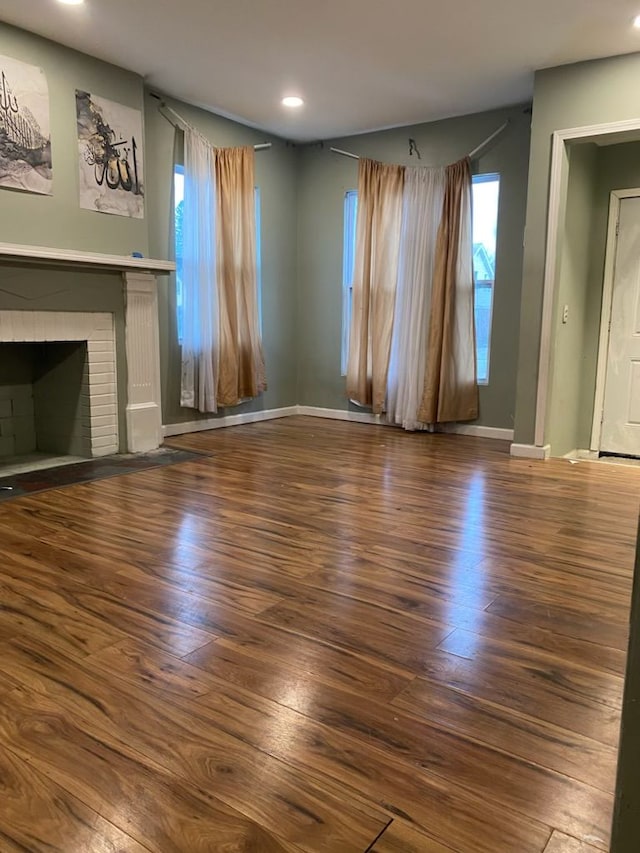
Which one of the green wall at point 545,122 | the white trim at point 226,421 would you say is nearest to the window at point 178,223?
the white trim at point 226,421

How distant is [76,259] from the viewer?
378 centimetres

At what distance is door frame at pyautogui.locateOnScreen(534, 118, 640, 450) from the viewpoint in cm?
394

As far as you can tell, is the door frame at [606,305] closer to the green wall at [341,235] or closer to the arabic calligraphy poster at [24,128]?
the green wall at [341,235]

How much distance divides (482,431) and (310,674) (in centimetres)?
398

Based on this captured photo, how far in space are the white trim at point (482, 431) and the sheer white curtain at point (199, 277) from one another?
2.11 meters

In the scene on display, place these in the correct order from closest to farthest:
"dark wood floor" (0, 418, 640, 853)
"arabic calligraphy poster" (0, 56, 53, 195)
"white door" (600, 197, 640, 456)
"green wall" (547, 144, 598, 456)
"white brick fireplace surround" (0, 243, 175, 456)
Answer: "dark wood floor" (0, 418, 640, 853) → "arabic calligraphy poster" (0, 56, 53, 195) → "white brick fireplace surround" (0, 243, 175, 456) → "green wall" (547, 144, 598, 456) → "white door" (600, 197, 640, 456)

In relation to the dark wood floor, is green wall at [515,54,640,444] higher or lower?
higher

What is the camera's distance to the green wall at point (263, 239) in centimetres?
482

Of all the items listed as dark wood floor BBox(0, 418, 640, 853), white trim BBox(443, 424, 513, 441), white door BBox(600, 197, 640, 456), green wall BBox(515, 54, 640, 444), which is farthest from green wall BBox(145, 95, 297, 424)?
white door BBox(600, 197, 640, 456)

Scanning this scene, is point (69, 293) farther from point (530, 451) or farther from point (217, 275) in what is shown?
point (530, 451)

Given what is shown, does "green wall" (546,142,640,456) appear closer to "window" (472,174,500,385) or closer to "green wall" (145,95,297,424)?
"window" (472,174,500,385)

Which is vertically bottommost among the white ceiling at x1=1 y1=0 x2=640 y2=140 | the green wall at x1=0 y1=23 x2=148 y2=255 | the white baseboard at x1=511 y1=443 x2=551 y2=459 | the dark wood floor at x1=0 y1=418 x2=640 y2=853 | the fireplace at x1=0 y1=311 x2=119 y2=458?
the dark wood floor at x1=0 y1=418 x2=640 y2=853

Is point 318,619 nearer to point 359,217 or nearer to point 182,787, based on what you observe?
point 182,787

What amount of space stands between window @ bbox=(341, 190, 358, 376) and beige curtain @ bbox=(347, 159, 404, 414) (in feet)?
0.97
